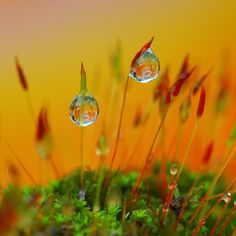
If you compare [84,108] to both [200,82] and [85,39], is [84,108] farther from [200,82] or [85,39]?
[85,39]

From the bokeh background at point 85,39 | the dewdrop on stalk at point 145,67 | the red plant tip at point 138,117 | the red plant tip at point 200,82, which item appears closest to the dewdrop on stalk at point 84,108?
the dewdrop on stalk at point 145,67

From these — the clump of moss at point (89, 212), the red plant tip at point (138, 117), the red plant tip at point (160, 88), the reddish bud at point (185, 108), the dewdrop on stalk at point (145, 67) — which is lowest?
the clump of moss at point (89, 212)

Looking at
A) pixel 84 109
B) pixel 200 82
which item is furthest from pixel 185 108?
pixel 84 109

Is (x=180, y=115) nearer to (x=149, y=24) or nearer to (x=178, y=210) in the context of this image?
(x=178, y=210)

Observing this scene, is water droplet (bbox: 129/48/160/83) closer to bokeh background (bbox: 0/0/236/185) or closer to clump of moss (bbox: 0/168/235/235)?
clump of moss (bbox: 0/168/235/235)

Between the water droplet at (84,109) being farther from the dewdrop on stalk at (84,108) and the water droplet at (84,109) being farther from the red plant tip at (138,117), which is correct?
the red plant tip at (138,117)

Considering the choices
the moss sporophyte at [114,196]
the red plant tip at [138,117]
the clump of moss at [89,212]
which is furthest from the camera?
the red plant tip at [138,117]

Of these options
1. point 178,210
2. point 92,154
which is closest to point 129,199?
point 178,210
